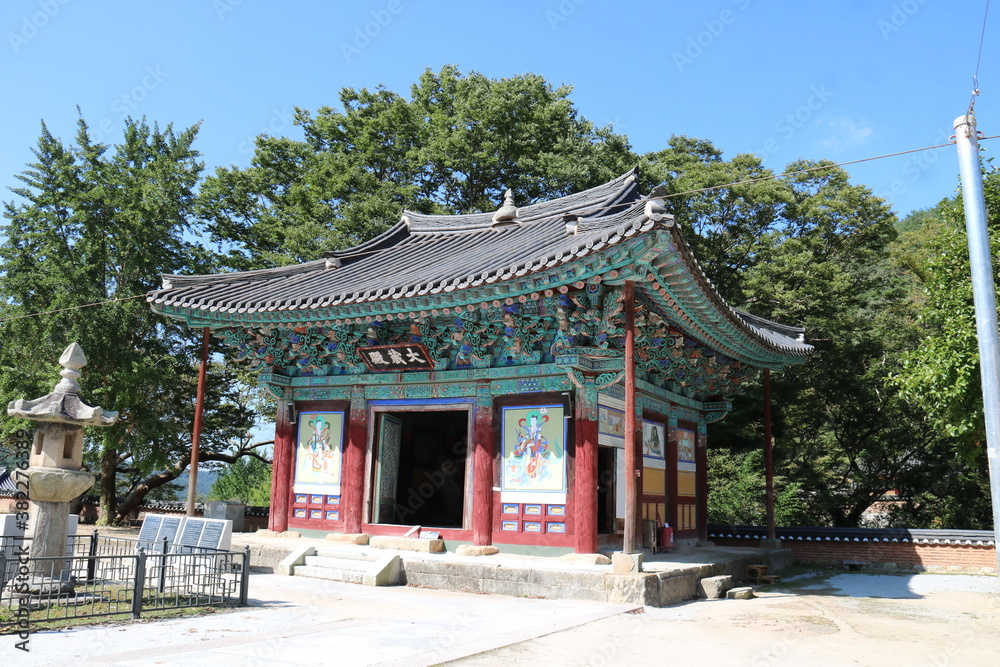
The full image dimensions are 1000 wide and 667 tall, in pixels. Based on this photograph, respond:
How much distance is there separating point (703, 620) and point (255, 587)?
6.11 meters

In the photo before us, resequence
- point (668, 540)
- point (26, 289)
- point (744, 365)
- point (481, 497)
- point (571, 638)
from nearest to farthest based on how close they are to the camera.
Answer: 1. point (571, 638)
2. point (481, 497)
3. point (668, 540)
4. point (744, 365)
5. point (26, 289)

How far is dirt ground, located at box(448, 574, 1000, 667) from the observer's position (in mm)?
6633

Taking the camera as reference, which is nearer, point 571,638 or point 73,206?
point 571,638

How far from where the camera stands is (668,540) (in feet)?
46.1

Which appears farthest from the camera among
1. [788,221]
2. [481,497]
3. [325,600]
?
[788,221]

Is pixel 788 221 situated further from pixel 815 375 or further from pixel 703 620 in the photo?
pixel 703 620

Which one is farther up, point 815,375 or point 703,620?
point 815,375

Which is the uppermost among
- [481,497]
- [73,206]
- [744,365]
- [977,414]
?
[73,206]

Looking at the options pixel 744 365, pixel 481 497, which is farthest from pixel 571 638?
pixel 744 365

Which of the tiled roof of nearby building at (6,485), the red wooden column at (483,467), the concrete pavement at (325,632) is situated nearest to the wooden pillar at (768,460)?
the red wooden column at (483,467)

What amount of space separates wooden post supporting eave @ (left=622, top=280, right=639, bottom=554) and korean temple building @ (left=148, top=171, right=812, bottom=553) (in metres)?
0.03

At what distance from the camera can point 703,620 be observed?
28.9ft

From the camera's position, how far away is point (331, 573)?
38.5ft

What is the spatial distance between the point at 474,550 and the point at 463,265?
4.62 m
